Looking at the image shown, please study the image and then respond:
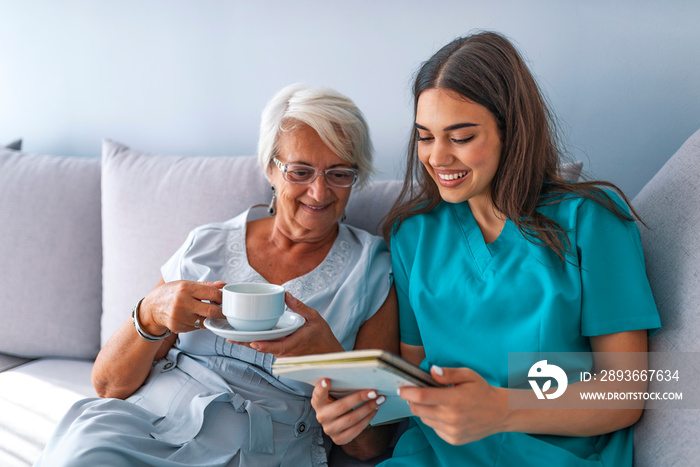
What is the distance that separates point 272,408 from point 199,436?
0.19 meters

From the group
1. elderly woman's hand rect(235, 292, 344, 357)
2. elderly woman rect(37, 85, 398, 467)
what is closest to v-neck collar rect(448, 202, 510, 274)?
elderly woman rect(37, 85, 398, 467)

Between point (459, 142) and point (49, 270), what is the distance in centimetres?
150

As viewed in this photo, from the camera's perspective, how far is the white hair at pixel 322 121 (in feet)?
4.95

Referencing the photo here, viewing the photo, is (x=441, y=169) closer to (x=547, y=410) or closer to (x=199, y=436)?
(x=547, y=410)

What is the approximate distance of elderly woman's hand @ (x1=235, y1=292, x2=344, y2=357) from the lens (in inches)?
46.3

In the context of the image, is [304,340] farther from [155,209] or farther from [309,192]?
[155,209]

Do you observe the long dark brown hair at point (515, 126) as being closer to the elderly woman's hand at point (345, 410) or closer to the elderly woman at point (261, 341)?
the elderly woman at point (261, 341)

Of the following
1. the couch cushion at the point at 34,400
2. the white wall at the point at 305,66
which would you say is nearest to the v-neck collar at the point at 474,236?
the white wall at the point at 305,66

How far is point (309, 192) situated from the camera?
1.53 m

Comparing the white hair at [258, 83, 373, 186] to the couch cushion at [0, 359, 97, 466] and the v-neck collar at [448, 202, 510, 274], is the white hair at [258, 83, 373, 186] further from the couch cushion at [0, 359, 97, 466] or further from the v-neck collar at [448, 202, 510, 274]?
the couch cushion at [0, 359, 97, 466]

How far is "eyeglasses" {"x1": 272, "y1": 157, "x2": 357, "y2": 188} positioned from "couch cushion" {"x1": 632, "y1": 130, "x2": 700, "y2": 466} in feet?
2.49

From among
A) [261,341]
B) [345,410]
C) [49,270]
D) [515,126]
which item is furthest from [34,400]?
[515,126]

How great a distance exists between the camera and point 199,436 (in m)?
1.29

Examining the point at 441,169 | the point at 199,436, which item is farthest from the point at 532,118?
the point at 199,436
